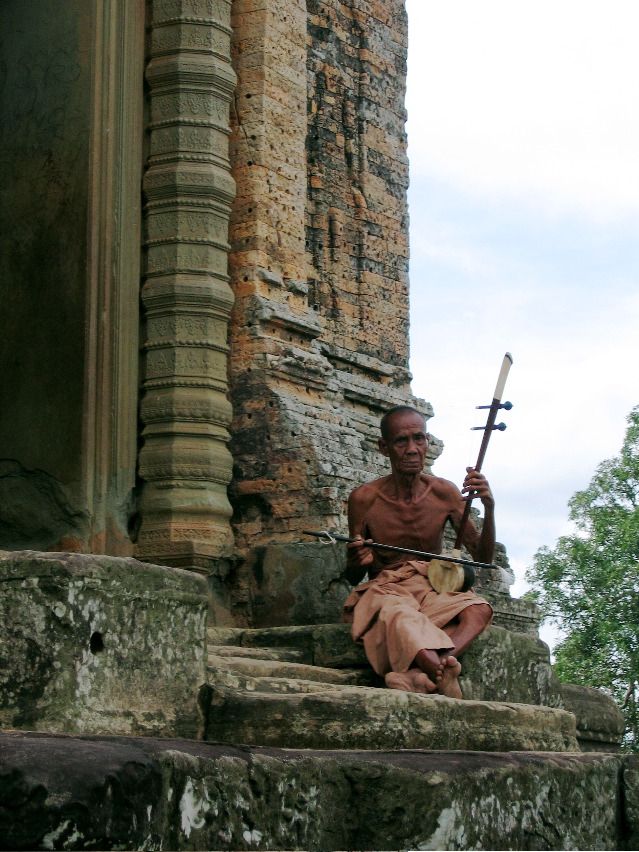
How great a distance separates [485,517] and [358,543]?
27.0 inches

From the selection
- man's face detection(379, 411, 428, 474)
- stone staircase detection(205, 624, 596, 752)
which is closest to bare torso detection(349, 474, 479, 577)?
man's face detection(379, 411, 428, 474)

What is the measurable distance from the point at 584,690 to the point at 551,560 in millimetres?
14487

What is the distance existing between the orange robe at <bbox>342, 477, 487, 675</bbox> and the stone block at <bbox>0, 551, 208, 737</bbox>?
1.73 metres

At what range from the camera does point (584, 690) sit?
30.0 ft

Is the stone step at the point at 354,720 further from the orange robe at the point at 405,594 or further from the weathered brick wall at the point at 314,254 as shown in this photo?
the weathered brick wall at the point at 314,254

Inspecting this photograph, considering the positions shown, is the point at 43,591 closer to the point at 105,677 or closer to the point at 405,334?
the point at 105,677

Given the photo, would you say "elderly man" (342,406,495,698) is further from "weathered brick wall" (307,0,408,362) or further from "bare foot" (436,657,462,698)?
"weathered brick wall" (307,0,408,362)

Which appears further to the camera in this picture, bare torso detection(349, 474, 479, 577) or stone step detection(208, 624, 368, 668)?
bare torso detection(349, 474, 479, 577)

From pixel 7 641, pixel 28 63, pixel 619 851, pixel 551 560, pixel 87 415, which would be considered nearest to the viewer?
pixel 7 641

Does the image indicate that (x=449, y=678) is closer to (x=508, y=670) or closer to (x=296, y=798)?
(x=508, y=670)

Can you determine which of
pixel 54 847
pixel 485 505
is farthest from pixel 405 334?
pixel 54 847

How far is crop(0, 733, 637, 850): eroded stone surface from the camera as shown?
329 centimetres

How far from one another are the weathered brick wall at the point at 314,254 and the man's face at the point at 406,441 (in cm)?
121

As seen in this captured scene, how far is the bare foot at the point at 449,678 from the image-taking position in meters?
6.23
